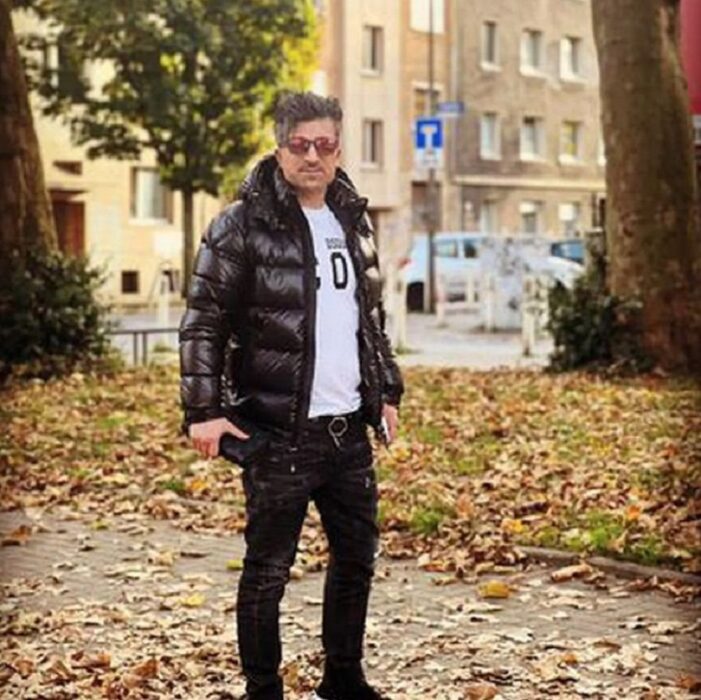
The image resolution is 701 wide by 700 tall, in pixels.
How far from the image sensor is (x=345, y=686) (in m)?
3.90

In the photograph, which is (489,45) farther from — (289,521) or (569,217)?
(289,521)

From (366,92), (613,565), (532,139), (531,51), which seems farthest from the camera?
(366,92)

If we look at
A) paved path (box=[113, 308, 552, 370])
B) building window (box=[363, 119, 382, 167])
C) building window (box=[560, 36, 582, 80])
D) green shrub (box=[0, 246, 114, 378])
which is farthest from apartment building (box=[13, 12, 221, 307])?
building window (box=[560, 36, 582, 80])

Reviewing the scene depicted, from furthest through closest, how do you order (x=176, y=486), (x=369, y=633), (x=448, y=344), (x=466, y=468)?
(x=448, y=344) → (x=466, y=468) → (x=176, y=486) → (x=369, y=633)

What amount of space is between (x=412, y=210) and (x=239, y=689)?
14145 mm

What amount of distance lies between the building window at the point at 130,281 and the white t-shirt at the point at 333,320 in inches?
615

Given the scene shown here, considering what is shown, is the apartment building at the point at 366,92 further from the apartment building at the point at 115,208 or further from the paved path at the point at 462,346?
the apartment building at the point at 115,208

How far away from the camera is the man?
11.8ft

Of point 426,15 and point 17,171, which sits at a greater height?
point 426,15

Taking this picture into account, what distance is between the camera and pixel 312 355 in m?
3.61

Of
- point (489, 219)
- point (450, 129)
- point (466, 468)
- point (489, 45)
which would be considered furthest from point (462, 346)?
point (466, 468)

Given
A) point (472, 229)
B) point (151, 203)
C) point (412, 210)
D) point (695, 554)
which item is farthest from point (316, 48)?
point (695, 554)

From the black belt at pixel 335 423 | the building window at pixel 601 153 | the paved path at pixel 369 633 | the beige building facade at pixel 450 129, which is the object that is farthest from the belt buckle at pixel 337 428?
the building window at pixel 601 153

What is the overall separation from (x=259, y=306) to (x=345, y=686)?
844mm
